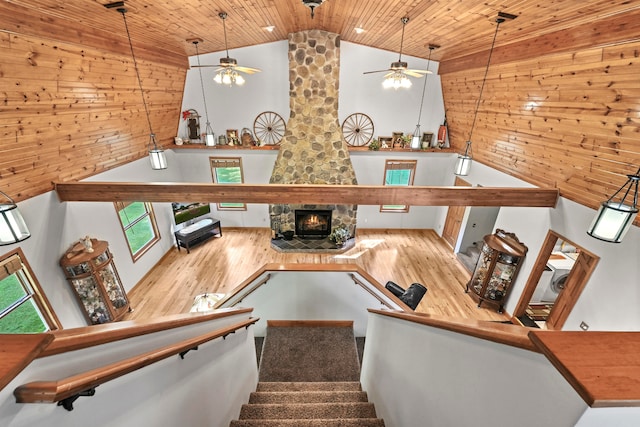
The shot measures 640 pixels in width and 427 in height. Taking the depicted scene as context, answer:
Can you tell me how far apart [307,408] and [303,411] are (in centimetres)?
4

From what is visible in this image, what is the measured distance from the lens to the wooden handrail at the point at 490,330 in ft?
2.97

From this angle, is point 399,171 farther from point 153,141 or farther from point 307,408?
point 307,408

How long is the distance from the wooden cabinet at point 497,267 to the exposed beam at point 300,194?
49.4 inches

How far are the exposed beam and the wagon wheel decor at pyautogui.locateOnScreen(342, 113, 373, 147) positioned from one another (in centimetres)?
402

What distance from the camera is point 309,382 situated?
3.67 meters

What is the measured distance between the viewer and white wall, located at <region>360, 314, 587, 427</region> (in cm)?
80

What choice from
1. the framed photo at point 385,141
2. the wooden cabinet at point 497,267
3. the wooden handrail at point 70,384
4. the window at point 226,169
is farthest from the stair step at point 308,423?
the framed photo at point 385,141

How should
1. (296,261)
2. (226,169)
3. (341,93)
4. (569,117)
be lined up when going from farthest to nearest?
(226,169) → (341,93) → (296,261) → (569,117)

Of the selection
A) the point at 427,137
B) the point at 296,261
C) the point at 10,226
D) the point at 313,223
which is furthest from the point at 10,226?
the point at 427,137

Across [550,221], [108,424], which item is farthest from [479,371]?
[550,221]

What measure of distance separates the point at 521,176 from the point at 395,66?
10.4ft

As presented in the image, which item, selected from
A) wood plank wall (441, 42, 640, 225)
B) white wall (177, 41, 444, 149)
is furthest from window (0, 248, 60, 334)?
wood plank wall (441, 42, 640, 225)

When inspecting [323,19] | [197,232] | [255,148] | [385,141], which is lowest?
[197,232]

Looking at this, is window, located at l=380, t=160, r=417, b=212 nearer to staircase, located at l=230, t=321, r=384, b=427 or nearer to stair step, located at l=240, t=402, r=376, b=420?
staircase, located at l=230, t=321, r=384, b=427
